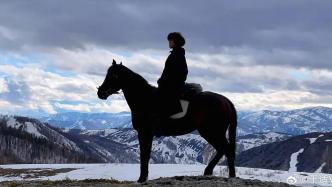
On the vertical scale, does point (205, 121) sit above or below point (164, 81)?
below

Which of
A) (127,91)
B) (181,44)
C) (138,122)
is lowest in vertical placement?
(138,122)

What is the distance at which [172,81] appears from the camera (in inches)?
628

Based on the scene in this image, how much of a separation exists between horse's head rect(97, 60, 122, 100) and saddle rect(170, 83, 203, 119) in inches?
82.9

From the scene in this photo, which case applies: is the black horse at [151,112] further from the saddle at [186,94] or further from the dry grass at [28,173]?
the dry grass at [28,173]

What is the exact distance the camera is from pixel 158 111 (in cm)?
1609

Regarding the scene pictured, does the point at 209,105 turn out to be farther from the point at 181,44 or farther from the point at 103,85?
the point at 103,85

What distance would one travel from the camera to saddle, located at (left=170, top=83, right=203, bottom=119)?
52.5ft

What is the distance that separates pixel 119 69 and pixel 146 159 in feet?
9.93

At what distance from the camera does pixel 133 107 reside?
16.2m

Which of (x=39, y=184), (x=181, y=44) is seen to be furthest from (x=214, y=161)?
(x=39, y=184)

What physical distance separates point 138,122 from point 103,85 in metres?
1.73

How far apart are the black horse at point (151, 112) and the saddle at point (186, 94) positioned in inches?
4.2

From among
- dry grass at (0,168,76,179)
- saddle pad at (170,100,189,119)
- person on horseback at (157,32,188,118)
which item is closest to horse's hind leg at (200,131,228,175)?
saddle pad at (170,100,189,119)

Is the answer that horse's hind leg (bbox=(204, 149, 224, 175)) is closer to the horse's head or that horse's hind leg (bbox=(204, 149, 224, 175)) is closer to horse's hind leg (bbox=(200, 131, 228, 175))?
horse's hind leg (bbox=(200, 131, 228, 175))
